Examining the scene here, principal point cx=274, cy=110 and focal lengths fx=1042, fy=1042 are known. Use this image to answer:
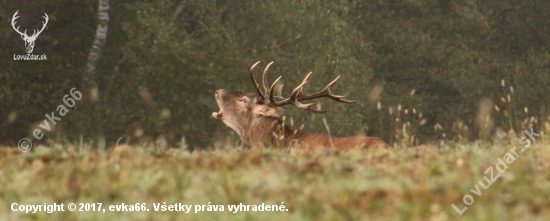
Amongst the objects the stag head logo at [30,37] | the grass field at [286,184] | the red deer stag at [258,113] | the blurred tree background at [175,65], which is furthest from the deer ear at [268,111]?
the stag head logo at [30,37]

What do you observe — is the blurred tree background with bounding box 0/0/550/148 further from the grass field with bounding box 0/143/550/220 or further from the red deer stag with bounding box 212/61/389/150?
the grass field with bounding box 0/143/550/220

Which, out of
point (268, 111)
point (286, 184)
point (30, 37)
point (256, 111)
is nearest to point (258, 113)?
point (256, 111)

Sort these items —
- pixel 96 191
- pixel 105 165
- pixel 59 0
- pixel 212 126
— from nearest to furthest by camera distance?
pixel 96 191 → pixel 105 165 → pixel 59 0 → pixel 212 126

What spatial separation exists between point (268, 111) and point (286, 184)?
606 cm

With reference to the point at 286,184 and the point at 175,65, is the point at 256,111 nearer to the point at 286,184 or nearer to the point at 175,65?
the point at 286,184

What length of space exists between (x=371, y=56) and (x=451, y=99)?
2.82 m

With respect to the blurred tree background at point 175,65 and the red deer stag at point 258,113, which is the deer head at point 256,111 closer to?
the red deer stag at point 258,113

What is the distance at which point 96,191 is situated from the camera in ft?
16.8

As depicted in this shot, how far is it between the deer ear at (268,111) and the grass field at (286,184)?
4631mm

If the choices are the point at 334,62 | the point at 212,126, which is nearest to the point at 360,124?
the point at 334,62

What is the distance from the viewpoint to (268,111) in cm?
1115

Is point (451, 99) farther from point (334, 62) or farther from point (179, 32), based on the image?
point (179, 32)

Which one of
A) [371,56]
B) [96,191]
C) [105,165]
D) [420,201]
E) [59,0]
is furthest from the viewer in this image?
[371,56]

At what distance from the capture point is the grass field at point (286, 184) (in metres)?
4.59
